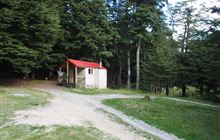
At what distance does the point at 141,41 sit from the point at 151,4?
5381 millimetres

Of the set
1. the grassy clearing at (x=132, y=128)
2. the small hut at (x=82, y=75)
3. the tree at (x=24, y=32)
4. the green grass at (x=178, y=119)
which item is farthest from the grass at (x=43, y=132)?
the small hut at (x=82, y=75)

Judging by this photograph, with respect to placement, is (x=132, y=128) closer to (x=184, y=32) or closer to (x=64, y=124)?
(x=64, y=124)

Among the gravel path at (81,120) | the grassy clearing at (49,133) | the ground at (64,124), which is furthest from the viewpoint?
the gravel path at (81,120)

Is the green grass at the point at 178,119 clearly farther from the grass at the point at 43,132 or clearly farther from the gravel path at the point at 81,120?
the grass at the point at 43,132

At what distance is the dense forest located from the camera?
1230 inches

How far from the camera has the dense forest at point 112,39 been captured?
31.2 m

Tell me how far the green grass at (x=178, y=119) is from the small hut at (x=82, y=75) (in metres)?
12.4

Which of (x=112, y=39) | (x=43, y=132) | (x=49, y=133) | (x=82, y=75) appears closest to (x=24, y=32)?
(x=82, y=75)

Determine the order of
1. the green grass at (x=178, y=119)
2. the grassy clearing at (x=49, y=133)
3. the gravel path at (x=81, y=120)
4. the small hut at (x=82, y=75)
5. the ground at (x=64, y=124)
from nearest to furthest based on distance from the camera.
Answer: the grassy clearing at (x=49, y=133) → the ground at (x=64, y=124) → the gravel path at (x=81, y=120) → the green grass at (x=178, y=119) → the small hut at (x=82, y=75)

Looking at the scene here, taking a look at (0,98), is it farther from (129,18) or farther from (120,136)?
(129,18)

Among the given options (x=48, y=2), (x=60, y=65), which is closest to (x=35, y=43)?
(x=48, y=2)

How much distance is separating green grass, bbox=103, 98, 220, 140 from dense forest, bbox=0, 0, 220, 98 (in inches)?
343

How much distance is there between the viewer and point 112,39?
46.4 meters

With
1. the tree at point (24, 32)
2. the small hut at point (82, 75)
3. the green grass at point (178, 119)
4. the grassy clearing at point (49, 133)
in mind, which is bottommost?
the green grass at point (178, 119)
